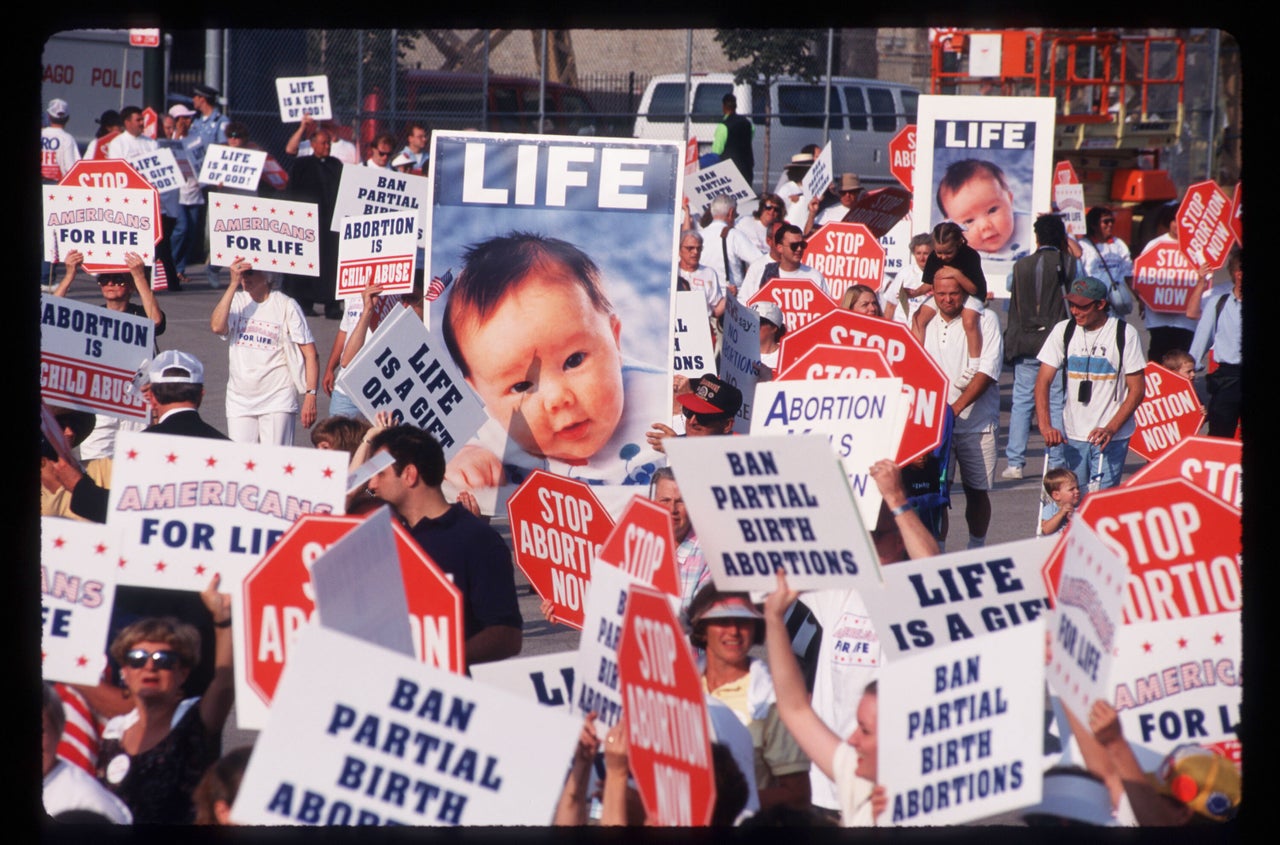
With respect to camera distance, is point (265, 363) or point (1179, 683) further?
point (265, 363)

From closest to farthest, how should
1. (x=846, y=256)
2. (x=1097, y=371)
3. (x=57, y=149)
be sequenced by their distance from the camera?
(x=1097, y=371)
(x=846, y=256)
(x=57, y=149)

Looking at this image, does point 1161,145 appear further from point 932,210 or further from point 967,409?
point 967,409

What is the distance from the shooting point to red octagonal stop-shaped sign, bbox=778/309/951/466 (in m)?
6.73

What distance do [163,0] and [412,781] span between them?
2061mm

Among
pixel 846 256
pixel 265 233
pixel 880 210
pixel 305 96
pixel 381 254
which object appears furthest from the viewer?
pixel 305 96

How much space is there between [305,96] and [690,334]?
12240 mm

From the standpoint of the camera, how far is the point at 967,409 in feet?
31.4

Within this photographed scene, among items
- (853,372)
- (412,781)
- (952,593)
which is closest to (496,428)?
(853,372)

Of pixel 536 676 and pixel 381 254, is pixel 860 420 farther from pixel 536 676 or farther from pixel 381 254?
pixel 381 254

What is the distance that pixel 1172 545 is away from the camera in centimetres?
412

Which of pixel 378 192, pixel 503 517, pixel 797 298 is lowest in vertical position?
pixel 503 517

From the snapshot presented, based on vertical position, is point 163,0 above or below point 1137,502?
above

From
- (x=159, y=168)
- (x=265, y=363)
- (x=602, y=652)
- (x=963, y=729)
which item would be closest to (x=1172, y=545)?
(x=963, y=729)

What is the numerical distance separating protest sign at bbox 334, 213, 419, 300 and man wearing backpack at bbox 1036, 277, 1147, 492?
152 inches
